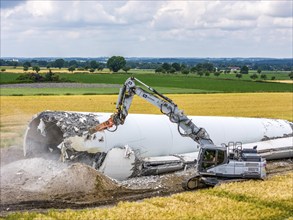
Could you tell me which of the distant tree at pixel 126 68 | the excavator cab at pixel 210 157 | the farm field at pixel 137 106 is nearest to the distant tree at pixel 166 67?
the distant tree at pixel 126 68

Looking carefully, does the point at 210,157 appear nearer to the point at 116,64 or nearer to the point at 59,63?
the point at 116,64

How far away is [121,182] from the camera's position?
23094mm

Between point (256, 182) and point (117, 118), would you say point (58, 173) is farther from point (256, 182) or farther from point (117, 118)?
point (256, 182)

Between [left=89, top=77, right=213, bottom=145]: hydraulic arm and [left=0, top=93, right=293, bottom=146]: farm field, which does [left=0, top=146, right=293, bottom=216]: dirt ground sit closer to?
[left=89, top=77, right=213, bottom=145]: hydraulic arm

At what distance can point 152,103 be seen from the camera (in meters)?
22.2

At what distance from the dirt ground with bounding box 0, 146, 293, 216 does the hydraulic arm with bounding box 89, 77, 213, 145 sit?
85.3 inches

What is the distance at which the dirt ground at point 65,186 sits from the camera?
19958mm

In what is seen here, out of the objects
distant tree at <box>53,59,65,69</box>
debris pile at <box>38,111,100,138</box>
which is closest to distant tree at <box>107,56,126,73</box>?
distant tree at <box>53,59,65,69</box>

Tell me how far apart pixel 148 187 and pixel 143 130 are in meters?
3.46

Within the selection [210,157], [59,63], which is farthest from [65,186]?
[59,63]

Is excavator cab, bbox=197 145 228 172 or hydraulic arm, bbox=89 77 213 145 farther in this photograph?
excavator cab, bbox=197 145 228 172

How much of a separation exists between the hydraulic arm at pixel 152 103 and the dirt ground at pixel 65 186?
2.17 m

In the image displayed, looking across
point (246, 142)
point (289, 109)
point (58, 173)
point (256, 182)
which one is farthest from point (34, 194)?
point (289, 109)

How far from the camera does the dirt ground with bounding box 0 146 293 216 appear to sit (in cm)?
1996
